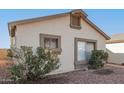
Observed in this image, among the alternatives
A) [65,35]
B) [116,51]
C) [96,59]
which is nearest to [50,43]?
[65,35]

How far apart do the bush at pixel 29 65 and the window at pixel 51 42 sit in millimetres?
1812

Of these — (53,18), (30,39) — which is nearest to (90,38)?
(53,18)

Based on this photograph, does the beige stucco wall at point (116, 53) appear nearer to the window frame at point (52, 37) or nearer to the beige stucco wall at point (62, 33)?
the beige stucco wall at point (62, 33)

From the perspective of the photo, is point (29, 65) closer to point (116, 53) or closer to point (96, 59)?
point (96, 59)

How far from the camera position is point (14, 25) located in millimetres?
11078

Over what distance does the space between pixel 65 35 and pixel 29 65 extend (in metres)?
4.13

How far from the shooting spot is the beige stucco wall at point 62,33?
11.3 metres

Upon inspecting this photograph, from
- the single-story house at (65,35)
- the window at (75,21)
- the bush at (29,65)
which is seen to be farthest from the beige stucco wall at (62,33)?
the bush at (29,65)

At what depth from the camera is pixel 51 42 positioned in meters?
12.6

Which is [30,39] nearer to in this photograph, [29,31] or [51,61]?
[29,31]

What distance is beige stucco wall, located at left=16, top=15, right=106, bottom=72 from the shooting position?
37.1 ft

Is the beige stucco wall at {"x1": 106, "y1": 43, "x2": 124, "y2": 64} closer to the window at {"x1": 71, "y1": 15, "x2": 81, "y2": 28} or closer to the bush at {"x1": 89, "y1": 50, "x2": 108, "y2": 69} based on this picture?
the bush at {"x1": 89, "y1": 50, "x2": 108, "y2": 69}

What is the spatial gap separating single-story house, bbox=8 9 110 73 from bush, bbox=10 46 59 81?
4.03 ft

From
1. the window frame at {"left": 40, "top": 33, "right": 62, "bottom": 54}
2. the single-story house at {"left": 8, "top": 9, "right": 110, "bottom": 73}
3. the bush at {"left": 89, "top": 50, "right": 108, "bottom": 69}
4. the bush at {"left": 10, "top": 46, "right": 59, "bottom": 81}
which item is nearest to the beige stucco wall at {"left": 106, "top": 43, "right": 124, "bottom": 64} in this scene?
the single-story house at {"left": 8, "top": 9, "right": 110, "bottom": 73}
